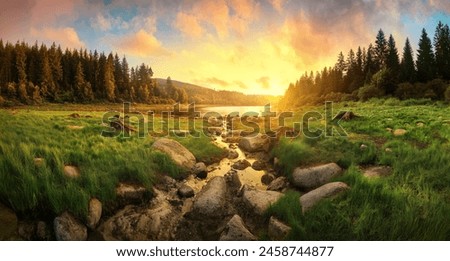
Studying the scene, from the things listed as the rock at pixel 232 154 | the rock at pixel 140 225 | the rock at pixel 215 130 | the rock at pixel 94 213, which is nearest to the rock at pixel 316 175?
the rock at pixel 140 225

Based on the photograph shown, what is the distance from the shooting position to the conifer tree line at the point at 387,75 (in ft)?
14.0

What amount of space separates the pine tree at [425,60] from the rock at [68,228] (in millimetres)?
5004

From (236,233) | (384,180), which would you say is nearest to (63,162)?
(236,233)

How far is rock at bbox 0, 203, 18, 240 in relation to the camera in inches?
113

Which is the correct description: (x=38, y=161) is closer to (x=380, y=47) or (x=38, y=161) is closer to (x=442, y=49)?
(x=380, y=47)

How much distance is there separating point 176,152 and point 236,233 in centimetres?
240

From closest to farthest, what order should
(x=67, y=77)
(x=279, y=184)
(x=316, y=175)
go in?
1. (x=316, y=175)
2. (x=279, y=184)
3. (x=67, y=77)

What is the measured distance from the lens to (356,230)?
112 inches

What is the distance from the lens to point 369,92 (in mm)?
5309

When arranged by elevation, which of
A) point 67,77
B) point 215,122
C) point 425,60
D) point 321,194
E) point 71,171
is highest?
point 425,60

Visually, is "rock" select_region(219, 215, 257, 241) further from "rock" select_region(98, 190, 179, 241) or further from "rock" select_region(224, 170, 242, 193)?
"rock" select_region(224, 170, 242, 193)

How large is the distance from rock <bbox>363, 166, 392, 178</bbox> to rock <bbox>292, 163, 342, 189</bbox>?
1.17ft

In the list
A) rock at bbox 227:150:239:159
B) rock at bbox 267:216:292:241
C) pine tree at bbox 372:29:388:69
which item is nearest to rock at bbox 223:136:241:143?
rock at bbox 227:150:239:159
